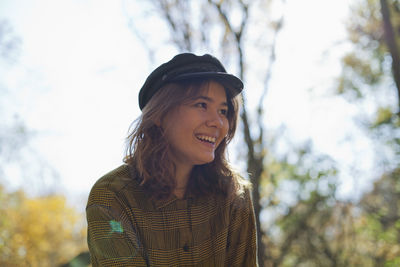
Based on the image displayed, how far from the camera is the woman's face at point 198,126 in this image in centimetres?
175

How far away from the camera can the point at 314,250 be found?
6.75 meters

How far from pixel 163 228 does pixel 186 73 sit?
836 millimetres

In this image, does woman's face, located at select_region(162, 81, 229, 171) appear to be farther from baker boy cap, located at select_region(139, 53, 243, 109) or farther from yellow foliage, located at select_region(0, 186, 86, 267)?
yellow foliage, located at select_region(0, 186, 86, 267)

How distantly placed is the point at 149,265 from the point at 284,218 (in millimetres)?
5323

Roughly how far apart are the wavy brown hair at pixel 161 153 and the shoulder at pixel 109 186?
0.08 meters

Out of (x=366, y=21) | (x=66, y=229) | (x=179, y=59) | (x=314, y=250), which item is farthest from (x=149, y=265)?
(x=66, y=229)

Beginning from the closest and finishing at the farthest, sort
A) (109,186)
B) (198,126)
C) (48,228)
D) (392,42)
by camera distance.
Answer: (109,186)
(198,126)
(392,42)
(48,228)

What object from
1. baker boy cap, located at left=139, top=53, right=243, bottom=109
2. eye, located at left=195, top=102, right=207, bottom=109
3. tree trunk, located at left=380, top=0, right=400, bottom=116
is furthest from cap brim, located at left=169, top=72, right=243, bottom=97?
tree trunk, located at left=380, top=0, right=400, bottom=116

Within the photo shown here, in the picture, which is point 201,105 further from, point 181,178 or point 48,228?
point 48,228

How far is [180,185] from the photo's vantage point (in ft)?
6.26

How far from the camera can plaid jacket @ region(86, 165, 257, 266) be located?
149 cm

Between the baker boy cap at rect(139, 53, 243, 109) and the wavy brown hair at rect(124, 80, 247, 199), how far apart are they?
0.16ft

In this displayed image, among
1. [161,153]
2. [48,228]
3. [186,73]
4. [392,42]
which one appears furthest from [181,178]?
[48,228]

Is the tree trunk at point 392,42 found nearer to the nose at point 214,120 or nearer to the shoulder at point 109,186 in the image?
the nose at point 214,120
